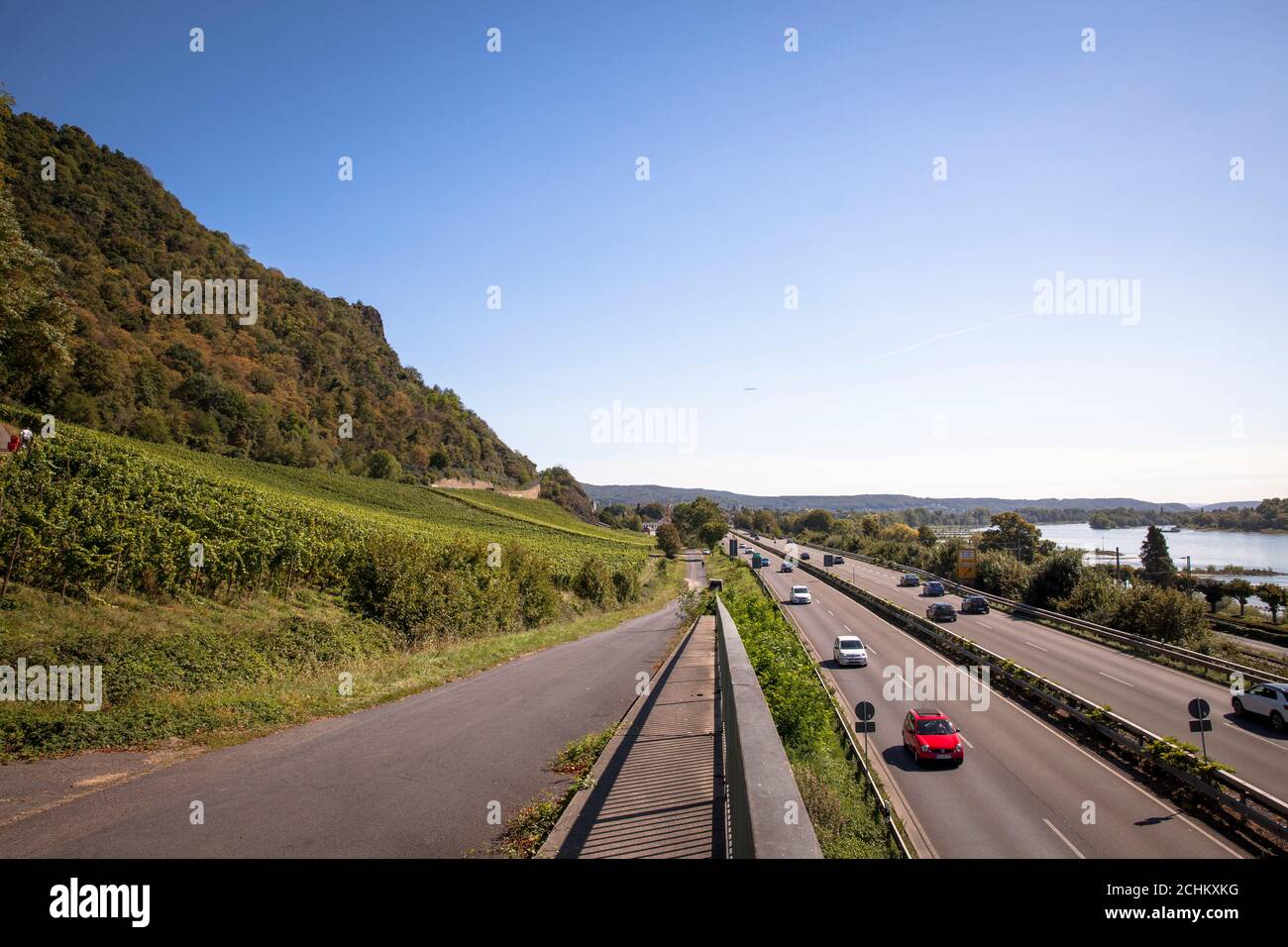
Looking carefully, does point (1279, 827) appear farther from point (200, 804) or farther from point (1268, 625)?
point (1268, 625)

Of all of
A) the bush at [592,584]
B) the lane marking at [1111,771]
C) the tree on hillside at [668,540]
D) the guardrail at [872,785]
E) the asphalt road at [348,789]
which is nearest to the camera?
the asphalt road at [348,789]

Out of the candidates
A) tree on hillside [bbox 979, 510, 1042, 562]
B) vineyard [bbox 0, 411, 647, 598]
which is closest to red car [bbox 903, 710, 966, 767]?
vineyard [bbox 0, 411, 647, 598]

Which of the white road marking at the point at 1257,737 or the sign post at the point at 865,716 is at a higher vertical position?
the sign post at the point at 865,716

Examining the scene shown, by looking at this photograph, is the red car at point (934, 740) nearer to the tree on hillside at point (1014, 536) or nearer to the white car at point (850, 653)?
the white car at point (850, 653)

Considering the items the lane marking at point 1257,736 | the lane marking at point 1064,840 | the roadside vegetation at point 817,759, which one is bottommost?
the lane marking at point 1257,736

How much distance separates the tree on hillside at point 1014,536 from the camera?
9438cm

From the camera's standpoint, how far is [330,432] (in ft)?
387

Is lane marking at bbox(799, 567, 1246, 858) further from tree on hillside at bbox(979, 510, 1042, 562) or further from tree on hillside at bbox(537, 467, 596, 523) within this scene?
tree on hillside at bbox(537, 467, 596, 523)

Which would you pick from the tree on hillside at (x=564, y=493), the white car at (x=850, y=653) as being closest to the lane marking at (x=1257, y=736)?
the white car at (x=850, y=653)

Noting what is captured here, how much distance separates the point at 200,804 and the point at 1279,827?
17.2 m

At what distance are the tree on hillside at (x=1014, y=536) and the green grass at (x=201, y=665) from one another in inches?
3612

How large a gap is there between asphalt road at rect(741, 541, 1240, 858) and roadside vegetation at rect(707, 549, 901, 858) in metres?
1.19

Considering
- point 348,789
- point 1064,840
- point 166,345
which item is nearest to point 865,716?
point 1064,840
